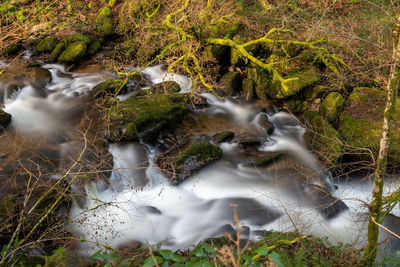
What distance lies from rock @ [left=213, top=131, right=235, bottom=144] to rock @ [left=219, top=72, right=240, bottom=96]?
2.19 metres

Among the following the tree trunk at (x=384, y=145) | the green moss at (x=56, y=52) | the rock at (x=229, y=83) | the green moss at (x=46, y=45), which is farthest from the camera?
the green moss at (x=46, y=45)

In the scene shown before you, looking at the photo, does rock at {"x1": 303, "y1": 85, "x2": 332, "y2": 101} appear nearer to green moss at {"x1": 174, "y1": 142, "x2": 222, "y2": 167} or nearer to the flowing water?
the flowing water

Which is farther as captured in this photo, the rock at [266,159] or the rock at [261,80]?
the rock at [261,80]

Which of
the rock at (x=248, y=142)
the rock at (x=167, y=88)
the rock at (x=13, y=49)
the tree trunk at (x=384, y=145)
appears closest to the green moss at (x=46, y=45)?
the rock at (x=13, y=49)

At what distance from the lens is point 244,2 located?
514 inches

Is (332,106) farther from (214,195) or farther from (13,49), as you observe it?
(13,49)

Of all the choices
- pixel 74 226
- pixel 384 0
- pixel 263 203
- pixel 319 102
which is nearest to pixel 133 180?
pixel 74 226

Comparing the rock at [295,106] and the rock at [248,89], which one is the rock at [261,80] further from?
the rock at [295,106]

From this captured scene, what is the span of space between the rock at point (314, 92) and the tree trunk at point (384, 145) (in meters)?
5.52

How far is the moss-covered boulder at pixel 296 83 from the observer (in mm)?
9023

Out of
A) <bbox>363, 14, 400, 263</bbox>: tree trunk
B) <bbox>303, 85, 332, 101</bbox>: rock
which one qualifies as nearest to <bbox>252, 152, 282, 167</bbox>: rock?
<bbox>303, 85, 332, 101</bbox>: rock

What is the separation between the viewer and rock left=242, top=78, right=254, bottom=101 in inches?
386

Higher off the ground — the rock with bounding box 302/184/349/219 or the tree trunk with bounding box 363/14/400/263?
the tree trunk with bounding box 363/14/400/263

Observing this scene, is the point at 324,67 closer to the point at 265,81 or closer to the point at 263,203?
the point at 265,81
